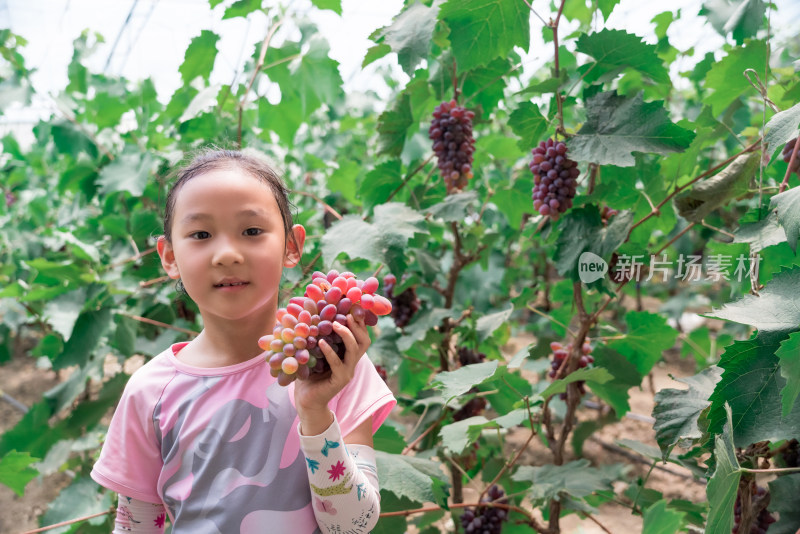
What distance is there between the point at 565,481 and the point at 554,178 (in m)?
0.71

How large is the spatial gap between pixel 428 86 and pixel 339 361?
1165 millimetres

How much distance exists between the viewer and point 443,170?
1.51 meters

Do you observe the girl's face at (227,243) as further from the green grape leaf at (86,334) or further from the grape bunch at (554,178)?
the green grape leaf at (86,334)

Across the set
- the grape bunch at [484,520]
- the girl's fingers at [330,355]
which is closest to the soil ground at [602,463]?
the grape bunch at [484,520]

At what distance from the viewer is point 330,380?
0.68m

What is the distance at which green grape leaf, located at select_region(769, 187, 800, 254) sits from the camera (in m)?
0.86

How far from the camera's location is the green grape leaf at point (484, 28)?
3.90 feet

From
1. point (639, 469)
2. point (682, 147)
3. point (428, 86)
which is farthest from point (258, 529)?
point (639, 469)

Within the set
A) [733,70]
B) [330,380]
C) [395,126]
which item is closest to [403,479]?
[330,380]

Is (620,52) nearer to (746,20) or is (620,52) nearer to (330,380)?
(746,20)

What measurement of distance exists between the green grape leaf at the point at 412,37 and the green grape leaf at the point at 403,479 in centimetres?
83

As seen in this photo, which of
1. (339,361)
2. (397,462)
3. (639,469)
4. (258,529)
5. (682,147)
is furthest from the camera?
(639,469)

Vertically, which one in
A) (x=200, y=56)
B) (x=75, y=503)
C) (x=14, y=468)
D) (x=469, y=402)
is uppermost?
(x=200, y=56)

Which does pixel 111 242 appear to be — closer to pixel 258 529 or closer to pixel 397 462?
pixel 397 462
